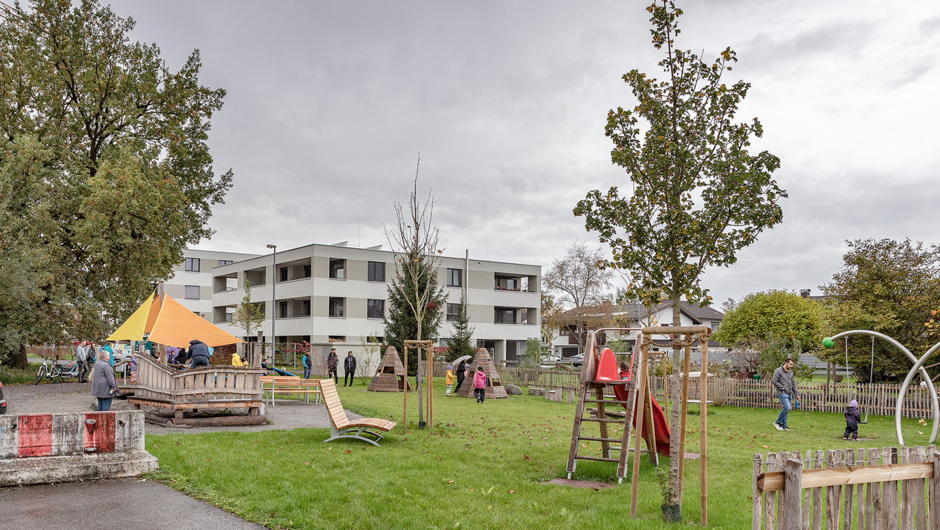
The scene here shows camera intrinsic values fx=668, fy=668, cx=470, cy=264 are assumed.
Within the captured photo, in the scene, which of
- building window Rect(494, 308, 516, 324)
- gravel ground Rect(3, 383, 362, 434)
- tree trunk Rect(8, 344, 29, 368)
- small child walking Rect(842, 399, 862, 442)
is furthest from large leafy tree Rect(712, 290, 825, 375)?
tree trunk Rect(8, 344, 29, 368)

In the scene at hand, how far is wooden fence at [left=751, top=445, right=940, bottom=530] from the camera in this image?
437 cm

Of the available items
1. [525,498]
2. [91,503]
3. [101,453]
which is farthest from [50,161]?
[525,498]

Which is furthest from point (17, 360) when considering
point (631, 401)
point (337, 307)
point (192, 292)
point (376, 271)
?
point (192, 292)

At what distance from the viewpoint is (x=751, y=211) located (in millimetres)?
10477

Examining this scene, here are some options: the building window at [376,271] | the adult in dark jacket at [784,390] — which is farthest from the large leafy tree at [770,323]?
the building window at [376,271]

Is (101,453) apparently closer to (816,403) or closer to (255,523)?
(255,523)

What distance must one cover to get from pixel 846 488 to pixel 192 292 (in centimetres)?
6812

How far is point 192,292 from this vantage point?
65812mm

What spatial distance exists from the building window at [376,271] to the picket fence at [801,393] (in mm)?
21194

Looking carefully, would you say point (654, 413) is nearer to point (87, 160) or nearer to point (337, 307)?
point (87, 160)

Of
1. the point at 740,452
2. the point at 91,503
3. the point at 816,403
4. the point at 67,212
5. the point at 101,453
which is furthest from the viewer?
the point at 67,212

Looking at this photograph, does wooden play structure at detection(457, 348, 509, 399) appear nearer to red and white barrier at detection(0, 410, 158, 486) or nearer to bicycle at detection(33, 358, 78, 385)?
bicycle at detection(33, 358, 78, 385)

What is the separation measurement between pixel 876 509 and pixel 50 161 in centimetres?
3083

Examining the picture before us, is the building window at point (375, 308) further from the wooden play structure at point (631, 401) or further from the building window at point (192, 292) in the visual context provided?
the wooden play structure at point (631, 401)
